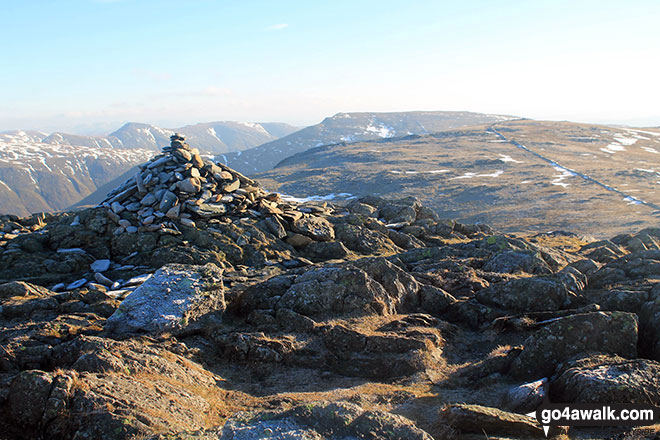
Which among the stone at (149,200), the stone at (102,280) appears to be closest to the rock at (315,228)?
the stone at (149,200)

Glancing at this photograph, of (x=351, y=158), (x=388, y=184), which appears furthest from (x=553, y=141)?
(x=388, y=184)

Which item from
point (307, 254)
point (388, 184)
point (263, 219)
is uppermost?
point (263, 219)

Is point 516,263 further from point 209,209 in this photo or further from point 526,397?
point 209,209

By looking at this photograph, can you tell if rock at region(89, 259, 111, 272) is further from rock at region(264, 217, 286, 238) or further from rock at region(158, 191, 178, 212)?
rock at region(264, 217, 286, 238)

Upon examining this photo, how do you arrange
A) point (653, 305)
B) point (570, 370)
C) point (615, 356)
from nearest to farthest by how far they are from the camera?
point (570, 370) < point (615, 356) < point (653, 305)

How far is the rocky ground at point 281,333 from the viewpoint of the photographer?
293 inches

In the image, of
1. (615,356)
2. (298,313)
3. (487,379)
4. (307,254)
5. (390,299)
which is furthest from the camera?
(307,254)

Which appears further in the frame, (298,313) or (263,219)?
(263,219)

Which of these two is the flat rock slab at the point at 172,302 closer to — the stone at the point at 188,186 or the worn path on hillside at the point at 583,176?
the stone at the point at 188,186

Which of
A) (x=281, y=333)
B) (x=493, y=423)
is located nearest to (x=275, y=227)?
(x=281, y=333)

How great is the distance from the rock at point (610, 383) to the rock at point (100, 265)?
17440 mm

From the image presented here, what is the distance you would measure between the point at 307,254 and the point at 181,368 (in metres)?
12.7

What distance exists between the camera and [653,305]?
11.1m

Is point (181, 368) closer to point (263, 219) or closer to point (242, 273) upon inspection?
point (242, 273)
